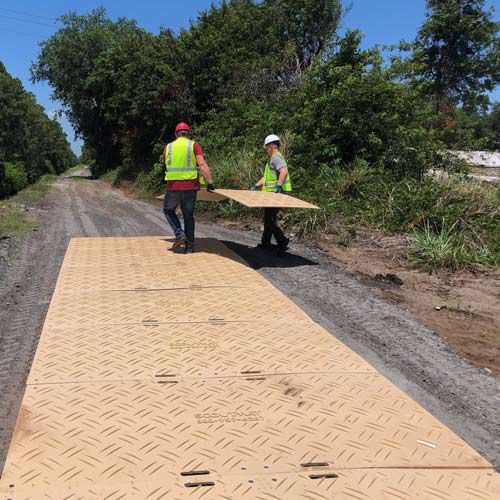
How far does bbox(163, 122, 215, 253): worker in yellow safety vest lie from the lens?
7082 mm

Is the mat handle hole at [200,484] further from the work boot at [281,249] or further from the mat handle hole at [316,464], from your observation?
the work boot at [281,249]

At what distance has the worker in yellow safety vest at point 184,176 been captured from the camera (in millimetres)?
7082

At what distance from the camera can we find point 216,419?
3.03 metres

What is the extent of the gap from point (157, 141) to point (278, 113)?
897cm

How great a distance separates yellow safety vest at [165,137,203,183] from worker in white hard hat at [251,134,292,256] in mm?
1186

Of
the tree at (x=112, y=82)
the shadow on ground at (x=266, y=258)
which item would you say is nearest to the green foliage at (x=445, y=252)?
the shadow on ground at (x=266, y=258)

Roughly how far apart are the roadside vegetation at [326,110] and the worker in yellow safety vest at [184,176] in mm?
2754

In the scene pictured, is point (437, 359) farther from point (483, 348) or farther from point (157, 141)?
point (157, 141)

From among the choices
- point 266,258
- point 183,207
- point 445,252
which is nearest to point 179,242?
point 183,207

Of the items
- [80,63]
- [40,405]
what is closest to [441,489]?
[40,405]

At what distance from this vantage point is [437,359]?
4.32 m

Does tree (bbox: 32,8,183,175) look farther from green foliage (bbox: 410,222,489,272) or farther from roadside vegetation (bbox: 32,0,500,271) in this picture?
green foliage (bbox: 410,222,489,272)

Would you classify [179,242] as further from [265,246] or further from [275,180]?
[275,180]

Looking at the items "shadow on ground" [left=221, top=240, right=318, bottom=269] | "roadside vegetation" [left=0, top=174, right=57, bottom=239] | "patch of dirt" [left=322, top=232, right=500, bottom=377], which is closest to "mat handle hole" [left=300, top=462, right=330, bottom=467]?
"patch of dirt" [left=322, top=232, right=500, bottom=377]
